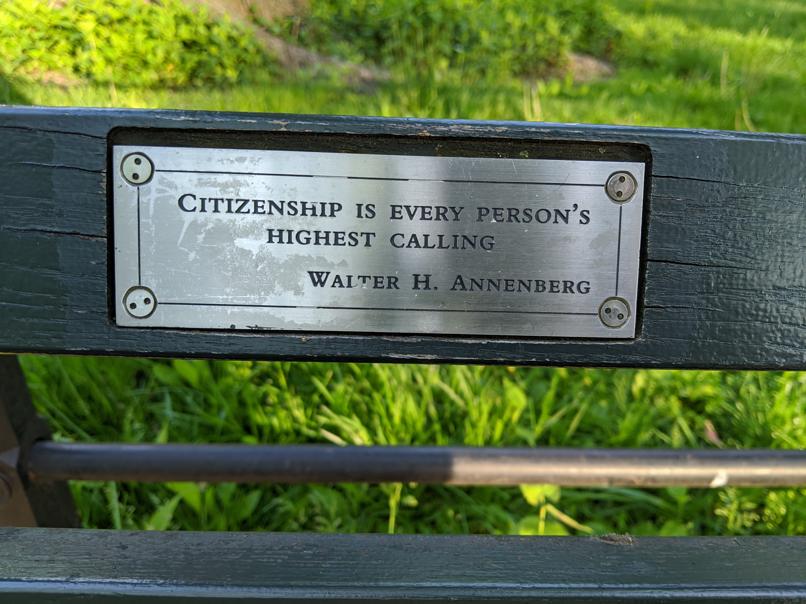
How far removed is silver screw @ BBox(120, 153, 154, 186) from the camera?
732 mm

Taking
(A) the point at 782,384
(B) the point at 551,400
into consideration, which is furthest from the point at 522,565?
(A) the point at 782,384

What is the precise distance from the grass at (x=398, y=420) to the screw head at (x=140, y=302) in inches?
26.1

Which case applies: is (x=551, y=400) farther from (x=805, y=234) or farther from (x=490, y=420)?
(x=805, y=234)

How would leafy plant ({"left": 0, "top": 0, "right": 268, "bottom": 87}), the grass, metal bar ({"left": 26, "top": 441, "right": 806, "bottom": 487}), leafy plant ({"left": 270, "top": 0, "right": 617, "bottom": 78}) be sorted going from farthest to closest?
leafy plant ({"left": 270, "top": 0, "right": 617, "bottom": 78}) → the grass → metal bar ({"left": 26, "top": 441, "right": 806, "bottom": 487}) → leafy plant ({"left": 0, "top": 0, "right": 268, "bottom": 87})

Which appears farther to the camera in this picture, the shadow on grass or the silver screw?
the shadow on grass

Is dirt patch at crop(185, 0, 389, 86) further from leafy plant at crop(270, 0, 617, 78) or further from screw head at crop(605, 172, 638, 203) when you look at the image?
screw head at crop(605, 172, 638, 203)

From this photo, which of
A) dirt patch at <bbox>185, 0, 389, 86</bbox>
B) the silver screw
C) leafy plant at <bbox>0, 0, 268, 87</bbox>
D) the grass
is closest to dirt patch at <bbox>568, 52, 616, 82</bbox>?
the grass

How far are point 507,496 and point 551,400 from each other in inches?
11.0

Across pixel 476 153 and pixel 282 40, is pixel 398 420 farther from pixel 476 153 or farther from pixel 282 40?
pixel 476 153

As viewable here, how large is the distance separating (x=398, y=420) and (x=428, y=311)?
3.25 feet

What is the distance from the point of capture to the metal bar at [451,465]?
1323mm

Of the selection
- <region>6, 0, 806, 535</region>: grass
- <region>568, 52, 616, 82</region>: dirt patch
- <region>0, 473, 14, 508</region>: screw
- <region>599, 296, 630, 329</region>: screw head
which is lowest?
<region>6, 0, 806, 535</region>: grass

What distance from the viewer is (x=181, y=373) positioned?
73.8 inches

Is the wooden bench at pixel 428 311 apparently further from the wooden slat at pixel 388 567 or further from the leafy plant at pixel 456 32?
the leafy plant at pixel 456 32
